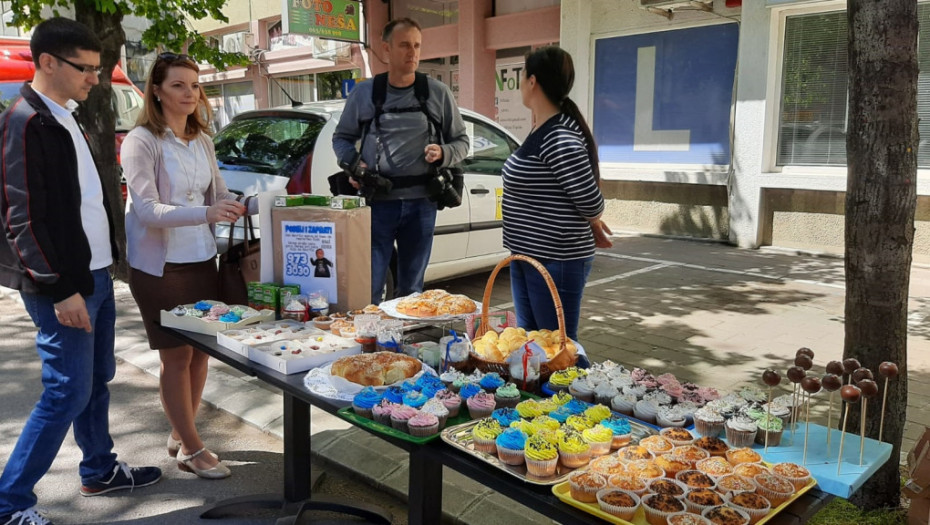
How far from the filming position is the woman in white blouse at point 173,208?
9.73ft

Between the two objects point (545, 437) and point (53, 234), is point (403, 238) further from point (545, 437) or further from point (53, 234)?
point (545, 437)

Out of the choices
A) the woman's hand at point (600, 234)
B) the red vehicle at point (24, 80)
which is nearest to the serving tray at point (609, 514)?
the woman's hand at point (600, 234)

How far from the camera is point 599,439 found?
190cm

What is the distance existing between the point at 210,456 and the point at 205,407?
0.94m

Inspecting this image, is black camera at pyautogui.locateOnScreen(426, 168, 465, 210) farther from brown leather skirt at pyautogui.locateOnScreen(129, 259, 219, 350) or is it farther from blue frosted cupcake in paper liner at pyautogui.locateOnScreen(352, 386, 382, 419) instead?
blue frosted cupcake in paper liner at pyautogui.locateOnScreen(352, 386, 382, 419)

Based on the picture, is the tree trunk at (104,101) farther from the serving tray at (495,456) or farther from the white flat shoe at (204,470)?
the serving tray at (495,456)

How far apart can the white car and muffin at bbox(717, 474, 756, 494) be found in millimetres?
4076

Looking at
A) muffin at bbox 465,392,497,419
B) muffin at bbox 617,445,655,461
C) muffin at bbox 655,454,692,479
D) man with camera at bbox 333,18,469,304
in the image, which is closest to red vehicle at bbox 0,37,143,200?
man with camera at bbox 333,18,469,304

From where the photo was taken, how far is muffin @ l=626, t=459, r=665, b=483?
1751 millimetres

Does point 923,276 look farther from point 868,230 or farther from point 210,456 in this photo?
point 210,456

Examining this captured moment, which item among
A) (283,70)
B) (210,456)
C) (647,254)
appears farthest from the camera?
(283,70)

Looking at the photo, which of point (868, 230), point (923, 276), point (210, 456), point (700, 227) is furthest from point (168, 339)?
point (700, 227)

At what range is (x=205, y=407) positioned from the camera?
4414mm

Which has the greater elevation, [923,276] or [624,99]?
[624,99]
